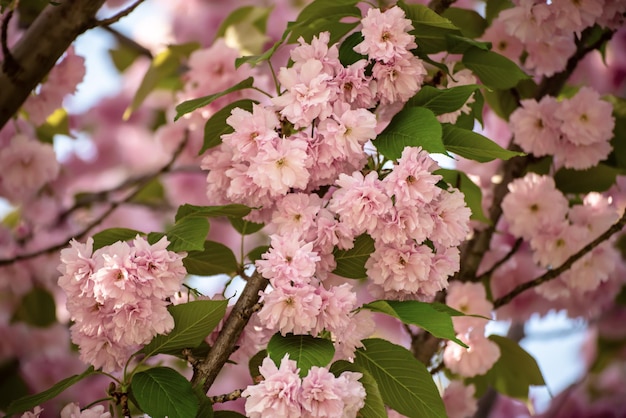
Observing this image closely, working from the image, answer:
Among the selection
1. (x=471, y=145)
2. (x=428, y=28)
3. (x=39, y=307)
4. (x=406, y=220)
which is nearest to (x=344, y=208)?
(x=406, y=220)

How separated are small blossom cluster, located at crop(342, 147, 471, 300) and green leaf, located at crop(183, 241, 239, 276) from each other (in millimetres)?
184

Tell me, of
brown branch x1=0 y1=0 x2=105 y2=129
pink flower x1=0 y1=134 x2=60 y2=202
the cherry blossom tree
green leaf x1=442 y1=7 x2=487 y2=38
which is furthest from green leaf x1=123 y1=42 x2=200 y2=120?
green leaf x1=442 y1=7 x2=487 y2=38

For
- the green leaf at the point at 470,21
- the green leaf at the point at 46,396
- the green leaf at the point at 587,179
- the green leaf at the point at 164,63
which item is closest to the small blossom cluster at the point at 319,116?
the green leaf at the point at 46,396

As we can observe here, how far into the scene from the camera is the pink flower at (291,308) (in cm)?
81

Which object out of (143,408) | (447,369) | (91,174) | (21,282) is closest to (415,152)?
(143,408)

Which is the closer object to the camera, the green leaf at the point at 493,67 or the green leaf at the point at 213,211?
the green leaf at the point at 213,211

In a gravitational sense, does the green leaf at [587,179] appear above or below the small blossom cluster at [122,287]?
below

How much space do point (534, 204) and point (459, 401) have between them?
1.04 ft

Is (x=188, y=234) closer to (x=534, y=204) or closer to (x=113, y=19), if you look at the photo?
(x=113, y=19)

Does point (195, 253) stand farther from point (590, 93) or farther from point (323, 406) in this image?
point (590, 93)

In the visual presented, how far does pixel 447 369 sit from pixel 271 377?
0.61 meters

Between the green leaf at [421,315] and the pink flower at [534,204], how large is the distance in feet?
1.62

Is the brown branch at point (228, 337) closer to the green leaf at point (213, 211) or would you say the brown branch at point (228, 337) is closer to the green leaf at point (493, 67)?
the green leaf at point (213, 211)

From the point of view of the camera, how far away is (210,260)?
3.27 ft
